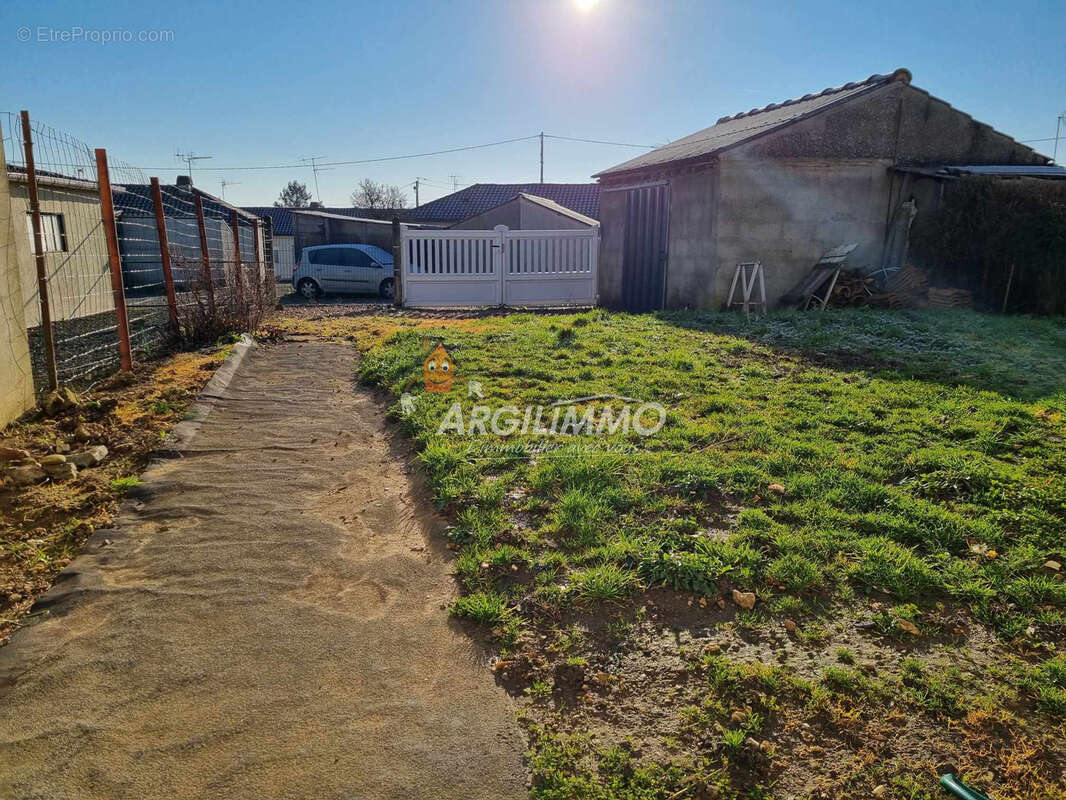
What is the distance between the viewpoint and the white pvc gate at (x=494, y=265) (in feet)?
53.0

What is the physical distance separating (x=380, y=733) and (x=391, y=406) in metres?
4.54

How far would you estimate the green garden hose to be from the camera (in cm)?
194

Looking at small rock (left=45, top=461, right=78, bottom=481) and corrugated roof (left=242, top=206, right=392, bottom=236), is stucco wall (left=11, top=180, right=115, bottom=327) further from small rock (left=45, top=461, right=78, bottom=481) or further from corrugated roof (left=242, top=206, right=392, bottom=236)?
corrugated roof (left=242, top=206, right=392, bottom=236)

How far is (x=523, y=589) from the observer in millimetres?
3225

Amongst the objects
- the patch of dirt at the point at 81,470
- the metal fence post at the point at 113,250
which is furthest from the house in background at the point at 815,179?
the metal fence post at the point at 113,250

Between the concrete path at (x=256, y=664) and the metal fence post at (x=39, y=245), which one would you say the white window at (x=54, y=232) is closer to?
the metal fence post at (x=39, y=245)

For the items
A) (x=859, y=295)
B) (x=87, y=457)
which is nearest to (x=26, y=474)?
(x=87, y=457)

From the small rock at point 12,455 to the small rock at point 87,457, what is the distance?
250 millimetres

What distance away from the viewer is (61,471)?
4473 mm

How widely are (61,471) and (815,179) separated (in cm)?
1243

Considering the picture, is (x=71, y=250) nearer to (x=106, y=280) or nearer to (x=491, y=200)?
(x=106, y=280)

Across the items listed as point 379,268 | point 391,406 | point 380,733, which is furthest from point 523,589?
point 379,268

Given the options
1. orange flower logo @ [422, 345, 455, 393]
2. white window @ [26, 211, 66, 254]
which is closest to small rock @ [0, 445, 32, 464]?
orange flower logo @ [422, 345, 455, 393]

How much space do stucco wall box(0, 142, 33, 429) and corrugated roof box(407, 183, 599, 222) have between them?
2902 centimetres
